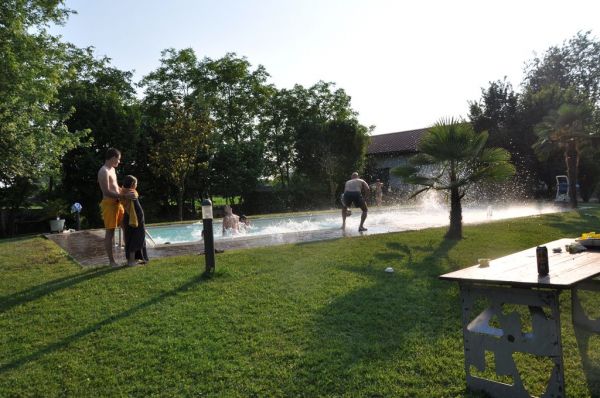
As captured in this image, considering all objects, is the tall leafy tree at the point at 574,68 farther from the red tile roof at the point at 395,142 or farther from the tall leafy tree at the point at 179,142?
the tall leafy tree at the point at 179,142

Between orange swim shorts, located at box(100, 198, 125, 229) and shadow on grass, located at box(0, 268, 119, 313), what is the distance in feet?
2.25

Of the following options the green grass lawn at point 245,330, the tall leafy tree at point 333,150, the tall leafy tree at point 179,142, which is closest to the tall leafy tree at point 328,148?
the tall leafy tree at point 333,150

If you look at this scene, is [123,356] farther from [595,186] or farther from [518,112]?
[595,186]

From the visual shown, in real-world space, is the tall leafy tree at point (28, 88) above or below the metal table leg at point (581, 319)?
above

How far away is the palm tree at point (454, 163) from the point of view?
8.59 meters

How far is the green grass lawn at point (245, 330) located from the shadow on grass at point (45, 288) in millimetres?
20

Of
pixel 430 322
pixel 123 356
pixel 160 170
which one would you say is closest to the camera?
pixel 123 356

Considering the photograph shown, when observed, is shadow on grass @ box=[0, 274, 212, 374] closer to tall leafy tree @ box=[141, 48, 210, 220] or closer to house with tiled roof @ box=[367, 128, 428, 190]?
tall leafy tree @ box=[141, 48, 210, 220]

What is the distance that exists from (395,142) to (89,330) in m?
35.0

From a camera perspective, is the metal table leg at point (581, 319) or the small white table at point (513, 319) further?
the metal table leg at point (581, 319)

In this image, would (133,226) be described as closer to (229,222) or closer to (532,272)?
(532,272)

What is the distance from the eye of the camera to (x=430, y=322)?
13.2 feet

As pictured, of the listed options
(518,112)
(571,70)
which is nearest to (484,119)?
(518,112)

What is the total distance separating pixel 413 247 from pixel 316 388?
522cm
